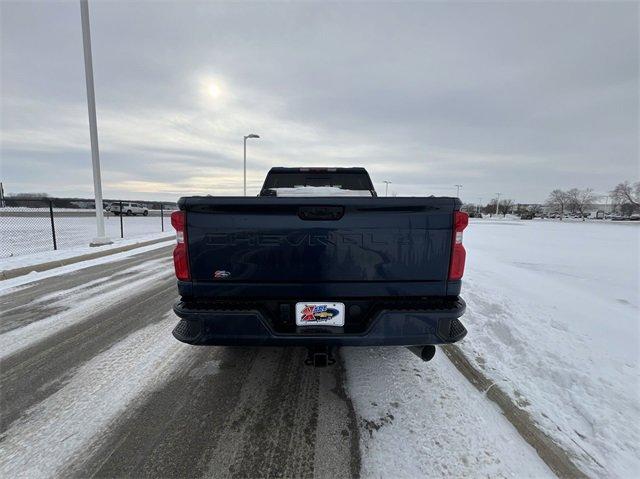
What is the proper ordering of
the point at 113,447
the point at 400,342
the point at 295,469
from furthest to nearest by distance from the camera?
the point at 400,342, the point at 113,447, the point at 295,469

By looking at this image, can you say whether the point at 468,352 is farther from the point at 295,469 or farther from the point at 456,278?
the point at 295,469

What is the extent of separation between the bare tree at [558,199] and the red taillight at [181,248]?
125 meters

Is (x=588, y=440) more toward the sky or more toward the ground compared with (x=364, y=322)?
more toward the ground

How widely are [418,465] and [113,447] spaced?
1965mm

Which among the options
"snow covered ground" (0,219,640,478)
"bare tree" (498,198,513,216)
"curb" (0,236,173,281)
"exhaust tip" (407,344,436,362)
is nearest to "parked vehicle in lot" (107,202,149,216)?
"curb" (0,236,173,281)

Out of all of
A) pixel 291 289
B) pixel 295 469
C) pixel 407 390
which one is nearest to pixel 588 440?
pixel 407 390

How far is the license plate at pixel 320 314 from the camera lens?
229cm

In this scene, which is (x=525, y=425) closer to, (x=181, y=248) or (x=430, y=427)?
(x=430, y=427)

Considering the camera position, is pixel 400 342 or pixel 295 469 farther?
pixel 400 342

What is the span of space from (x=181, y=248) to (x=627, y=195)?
11984 cm

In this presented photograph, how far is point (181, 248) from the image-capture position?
226 cm

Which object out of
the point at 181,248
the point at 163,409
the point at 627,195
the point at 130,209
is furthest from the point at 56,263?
the point at 627,195

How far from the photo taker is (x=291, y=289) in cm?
230

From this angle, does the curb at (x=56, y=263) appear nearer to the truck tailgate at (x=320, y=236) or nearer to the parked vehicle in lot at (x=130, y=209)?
the truck tailgate at (x=320, y=236)
